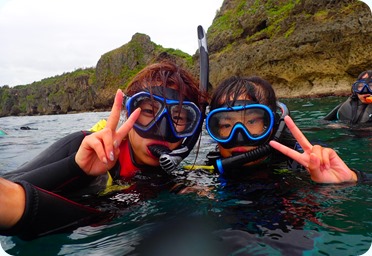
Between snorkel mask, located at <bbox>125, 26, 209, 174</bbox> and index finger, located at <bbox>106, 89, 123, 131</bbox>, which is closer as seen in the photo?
index finger, located at <bbox>106, 89, 123, 131</bbox>

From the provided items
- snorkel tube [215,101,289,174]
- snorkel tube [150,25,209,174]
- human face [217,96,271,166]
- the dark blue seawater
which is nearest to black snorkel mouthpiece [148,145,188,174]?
snorkel tube [150,25,209,174]

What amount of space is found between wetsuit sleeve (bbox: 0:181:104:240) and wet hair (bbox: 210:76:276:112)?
1428 millimetres

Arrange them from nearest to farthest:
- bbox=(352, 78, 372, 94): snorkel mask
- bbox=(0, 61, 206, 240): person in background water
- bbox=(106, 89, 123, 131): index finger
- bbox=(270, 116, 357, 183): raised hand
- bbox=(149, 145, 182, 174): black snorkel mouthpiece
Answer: bbox=(0, 61, 206, 240): person in background water < bbox=(106, 89, 123, 131): index finger < bbox=(270, 116, 357, 183): raised hand < bbox=(149, 145, 182, 174): black snorkel mouthpiece < bbox=(352, 78, 372, 94): snorkel mask

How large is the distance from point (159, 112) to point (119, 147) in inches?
17.8

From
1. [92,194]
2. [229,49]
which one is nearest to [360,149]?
[92,194]

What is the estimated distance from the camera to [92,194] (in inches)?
86.0

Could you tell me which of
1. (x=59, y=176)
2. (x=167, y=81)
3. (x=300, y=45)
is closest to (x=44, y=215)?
(x=59, y=176)

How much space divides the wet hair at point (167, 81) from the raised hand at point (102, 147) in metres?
0.56

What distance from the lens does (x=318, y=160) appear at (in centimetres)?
183

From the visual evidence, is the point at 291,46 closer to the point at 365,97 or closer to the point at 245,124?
the point at 365,97

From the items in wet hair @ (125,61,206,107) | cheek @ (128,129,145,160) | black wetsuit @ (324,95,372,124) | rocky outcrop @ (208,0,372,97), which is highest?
rocky outcrop @ (208,0,372,97)

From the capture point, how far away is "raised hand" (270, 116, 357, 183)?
188cm

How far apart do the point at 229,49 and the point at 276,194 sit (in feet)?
73.9

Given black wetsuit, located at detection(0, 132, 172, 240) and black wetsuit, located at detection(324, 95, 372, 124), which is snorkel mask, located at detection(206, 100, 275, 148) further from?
black wetsuit, located at detection(324, 95, 372, 124)
